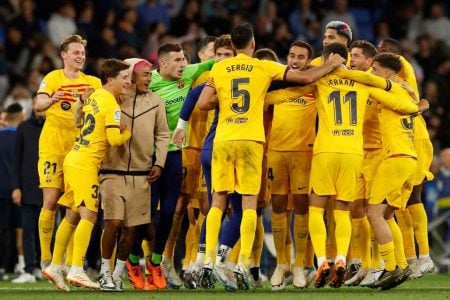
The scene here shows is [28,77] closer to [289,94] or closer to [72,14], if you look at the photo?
[72,14]

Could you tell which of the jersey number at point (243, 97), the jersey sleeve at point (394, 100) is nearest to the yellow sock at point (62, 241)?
the jersey number at point (243, 97)

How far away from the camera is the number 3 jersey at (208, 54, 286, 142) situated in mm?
15891

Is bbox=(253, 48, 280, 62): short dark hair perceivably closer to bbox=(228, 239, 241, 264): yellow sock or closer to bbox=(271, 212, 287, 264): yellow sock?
bbox=(271, 212, 287, 264): yellow sock

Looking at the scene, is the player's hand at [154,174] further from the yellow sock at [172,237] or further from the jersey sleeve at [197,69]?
the jersey sleeve at [197,69]

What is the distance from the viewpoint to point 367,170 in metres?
17.0

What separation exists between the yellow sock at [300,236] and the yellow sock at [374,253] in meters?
0.89

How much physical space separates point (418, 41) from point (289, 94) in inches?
512

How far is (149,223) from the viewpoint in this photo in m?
16.7

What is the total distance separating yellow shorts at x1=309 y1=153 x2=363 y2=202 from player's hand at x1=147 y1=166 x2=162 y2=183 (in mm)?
1747

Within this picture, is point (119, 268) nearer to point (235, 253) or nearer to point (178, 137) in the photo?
point (235, 253)

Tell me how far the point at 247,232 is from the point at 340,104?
5.67 feet

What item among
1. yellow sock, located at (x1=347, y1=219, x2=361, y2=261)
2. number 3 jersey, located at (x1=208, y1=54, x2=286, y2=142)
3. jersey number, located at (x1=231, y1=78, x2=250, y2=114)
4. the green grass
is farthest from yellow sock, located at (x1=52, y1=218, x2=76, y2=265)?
yellow sock, located at (x1=347, y1=219, x2=361, y2=261)

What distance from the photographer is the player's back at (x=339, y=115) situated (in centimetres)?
1603

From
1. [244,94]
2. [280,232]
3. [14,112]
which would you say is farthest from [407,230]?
[14,112]
